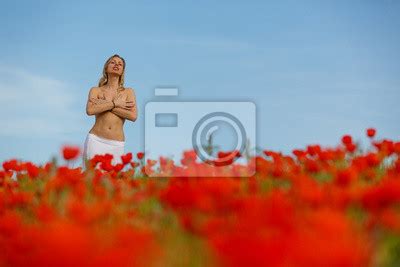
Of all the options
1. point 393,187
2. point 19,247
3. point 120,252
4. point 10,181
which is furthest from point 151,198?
point 10,181

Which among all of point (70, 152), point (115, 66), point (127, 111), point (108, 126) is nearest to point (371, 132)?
point (70, 152)

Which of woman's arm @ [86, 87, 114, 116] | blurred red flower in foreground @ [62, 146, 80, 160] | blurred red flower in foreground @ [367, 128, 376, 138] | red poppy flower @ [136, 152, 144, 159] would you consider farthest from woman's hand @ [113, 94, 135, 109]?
blurred red flower in foreground @ [367, 128, 376, 138]

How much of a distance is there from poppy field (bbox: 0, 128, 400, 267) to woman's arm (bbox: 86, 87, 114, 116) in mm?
4426

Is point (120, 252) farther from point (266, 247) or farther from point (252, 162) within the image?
point (252, 162)

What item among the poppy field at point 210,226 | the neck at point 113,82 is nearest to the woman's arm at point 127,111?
the neck at point 113,82

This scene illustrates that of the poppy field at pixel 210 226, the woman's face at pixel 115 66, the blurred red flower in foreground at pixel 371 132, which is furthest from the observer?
the woman's face at pixel 115 66

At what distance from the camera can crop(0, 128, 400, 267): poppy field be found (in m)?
1.45

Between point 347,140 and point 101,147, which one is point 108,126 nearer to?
point 101,147

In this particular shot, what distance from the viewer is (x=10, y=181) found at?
5207 millimetres

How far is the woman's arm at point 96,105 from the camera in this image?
828 cm

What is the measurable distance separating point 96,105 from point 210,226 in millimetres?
6620

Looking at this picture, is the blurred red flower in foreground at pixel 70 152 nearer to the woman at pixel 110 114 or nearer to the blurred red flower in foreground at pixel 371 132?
the blurred red flower in foreground at pixel 371 132

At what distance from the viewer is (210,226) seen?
Result: 1.97 metres

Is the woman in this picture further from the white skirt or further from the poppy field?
the poppy field
